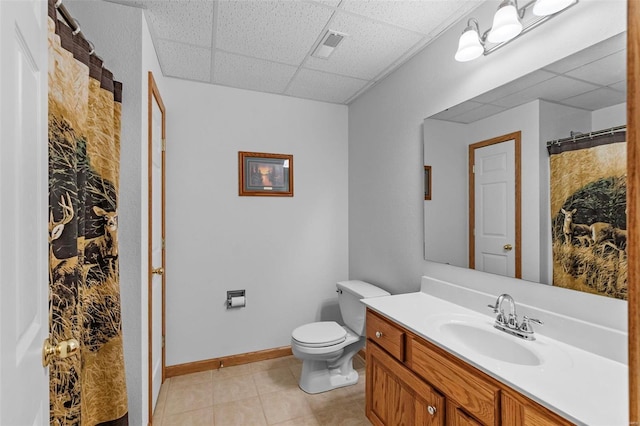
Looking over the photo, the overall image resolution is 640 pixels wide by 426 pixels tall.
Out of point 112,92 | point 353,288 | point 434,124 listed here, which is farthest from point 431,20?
point 353,288

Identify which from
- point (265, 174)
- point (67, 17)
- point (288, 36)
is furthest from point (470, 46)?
point (265, 174)

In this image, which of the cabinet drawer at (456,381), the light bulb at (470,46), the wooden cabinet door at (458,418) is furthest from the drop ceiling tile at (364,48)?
the wooden cabinet door at (458,418)

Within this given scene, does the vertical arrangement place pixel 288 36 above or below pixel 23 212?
above

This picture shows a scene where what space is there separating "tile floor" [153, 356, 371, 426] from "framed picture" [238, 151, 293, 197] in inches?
59.3

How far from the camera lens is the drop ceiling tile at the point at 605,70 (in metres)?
1.11

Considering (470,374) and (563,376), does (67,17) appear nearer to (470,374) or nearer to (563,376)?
(470,374)

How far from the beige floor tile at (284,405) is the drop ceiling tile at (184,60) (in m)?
2.44

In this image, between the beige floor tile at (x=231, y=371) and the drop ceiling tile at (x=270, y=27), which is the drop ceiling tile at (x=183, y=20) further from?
the beige floor tile at (x=231, y=371)

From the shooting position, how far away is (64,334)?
3.45ft

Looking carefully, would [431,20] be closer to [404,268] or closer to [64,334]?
[404,268]

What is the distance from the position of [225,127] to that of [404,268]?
6.13 feet

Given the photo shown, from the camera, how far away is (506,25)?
132cm

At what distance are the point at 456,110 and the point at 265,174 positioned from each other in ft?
5.35

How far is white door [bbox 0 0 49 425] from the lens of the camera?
48cm
